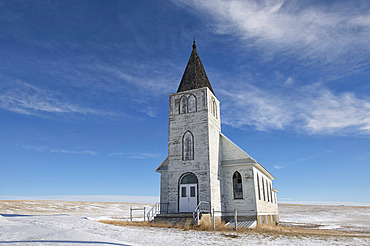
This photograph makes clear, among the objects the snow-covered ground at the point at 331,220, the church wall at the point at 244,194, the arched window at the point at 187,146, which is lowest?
the snow-covered ground at the point at 331,220

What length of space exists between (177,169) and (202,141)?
294cm

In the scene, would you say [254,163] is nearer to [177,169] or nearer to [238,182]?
[238,182]

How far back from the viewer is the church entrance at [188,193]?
2023 centimetres

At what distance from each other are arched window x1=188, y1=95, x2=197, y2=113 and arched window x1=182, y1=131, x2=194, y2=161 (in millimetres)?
1947

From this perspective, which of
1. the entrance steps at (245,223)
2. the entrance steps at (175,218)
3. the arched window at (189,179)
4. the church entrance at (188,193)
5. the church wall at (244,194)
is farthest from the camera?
the church wall at (244,194)

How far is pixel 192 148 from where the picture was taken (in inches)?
840

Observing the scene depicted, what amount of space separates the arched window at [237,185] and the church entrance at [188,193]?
358cm

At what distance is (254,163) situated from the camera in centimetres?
2123

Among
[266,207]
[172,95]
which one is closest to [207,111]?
[172,95]

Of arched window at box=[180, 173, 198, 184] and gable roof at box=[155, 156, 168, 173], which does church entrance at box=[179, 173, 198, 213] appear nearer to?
arched window at box=[180, 173, 198, 184]

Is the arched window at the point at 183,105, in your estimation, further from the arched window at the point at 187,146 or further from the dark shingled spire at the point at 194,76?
the arched window at the point at 187,146

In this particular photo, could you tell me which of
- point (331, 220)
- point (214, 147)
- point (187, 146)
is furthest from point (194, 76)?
point (331, 220)

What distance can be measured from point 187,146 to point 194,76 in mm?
6354

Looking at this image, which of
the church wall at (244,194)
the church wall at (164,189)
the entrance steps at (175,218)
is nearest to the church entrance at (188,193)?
the entrance steps at (175,218)
